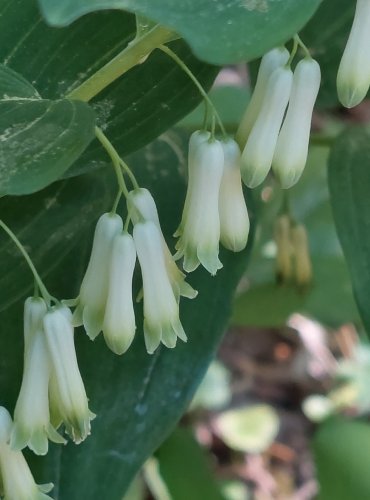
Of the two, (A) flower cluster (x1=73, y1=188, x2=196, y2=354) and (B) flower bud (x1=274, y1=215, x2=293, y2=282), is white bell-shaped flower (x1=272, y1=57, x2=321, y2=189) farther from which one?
(B) flower bud (x1=274, y1=215, x2=293, y2=282)

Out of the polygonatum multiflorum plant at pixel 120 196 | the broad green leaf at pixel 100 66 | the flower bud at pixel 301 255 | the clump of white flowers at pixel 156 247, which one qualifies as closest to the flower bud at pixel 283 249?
the flower bud at pixel 301 255

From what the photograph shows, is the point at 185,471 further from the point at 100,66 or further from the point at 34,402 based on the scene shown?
the point at 100,66

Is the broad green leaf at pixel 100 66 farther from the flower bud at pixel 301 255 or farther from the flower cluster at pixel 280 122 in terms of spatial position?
the flower bud at pixel 301 255

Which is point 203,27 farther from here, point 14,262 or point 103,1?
point 14,262

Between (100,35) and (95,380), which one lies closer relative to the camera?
(100,35)

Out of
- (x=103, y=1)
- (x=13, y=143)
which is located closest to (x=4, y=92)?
(x=13, y=143)
